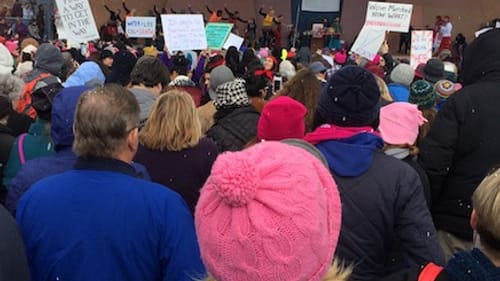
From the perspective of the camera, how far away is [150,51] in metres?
13.5

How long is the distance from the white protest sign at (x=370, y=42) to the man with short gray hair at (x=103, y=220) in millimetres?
7439

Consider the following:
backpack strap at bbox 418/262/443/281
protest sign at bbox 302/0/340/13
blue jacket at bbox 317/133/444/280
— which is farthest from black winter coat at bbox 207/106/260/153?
protest sign at bbox 302/0/340/13

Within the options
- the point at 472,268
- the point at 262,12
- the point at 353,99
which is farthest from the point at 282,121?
the point at 262,12

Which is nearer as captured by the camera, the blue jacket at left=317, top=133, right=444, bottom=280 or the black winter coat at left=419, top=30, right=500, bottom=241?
the blue jacket at left=317, top=133, right=444, bottom=280

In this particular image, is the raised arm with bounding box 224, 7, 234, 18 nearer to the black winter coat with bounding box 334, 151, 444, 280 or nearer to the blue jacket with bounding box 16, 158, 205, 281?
the black winter coat with bounding box 334, 151, 444, 280

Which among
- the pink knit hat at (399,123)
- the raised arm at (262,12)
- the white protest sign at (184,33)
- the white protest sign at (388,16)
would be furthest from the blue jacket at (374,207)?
the raised arm at (262,12)

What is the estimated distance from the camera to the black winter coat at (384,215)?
2.55m

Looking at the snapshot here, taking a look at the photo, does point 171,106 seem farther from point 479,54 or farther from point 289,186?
point 289,186

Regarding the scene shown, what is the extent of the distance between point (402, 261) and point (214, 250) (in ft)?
4.32

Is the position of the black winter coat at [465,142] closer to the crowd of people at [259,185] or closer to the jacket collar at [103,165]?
the crowd of people at [259,185]

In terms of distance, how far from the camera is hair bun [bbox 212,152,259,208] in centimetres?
152

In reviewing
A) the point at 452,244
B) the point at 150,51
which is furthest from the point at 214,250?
the point at 150,51

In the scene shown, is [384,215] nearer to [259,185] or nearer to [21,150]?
[259,185]

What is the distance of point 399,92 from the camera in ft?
20.1
